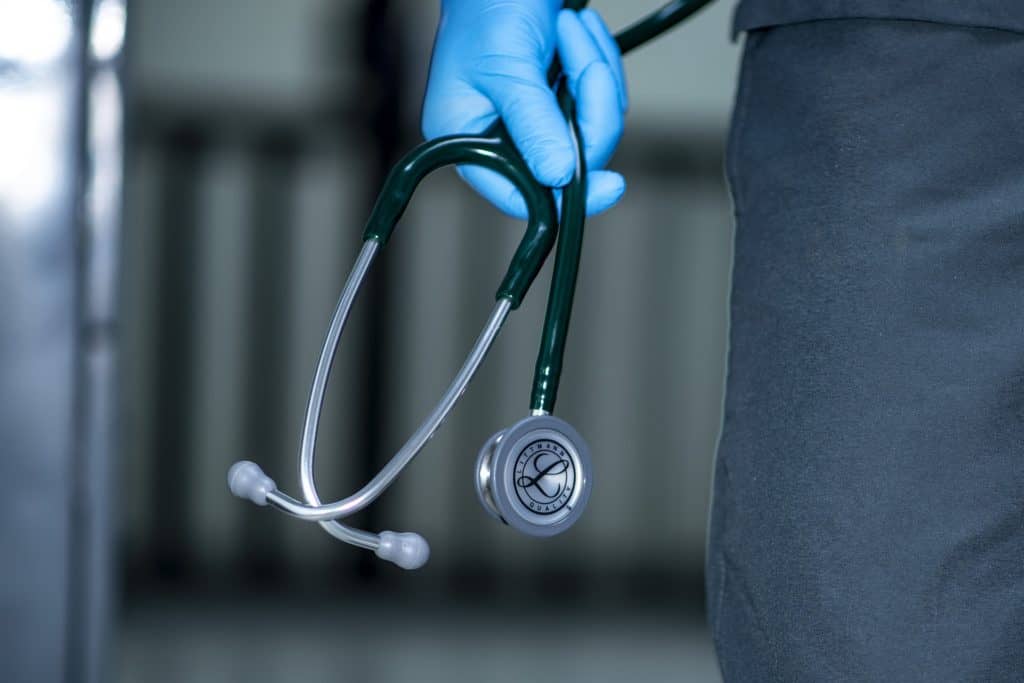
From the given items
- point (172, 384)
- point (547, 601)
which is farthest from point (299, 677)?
point (172, 384)

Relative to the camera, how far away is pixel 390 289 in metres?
2.84

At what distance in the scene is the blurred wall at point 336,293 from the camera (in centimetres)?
285

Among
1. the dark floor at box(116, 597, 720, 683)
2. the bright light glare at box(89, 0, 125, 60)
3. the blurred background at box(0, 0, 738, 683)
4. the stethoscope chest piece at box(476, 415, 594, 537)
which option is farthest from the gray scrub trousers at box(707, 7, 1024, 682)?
the blurred background at box(0, 0, 738, 683)

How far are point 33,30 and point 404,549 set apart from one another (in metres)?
0.45

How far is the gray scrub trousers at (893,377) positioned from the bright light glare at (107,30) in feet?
1.57

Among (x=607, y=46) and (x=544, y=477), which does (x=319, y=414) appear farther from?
(x=607, y=46)

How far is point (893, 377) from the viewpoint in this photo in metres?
0.57

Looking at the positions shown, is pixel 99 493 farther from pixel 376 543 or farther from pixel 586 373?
pixel 586 373

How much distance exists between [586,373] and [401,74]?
3.48 ft

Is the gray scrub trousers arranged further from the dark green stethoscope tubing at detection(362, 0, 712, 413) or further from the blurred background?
the blurred background

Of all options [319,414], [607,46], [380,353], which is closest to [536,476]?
[319,414]

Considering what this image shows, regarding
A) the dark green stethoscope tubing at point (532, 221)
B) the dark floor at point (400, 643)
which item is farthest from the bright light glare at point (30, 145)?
the dark floor at point (400, 643)

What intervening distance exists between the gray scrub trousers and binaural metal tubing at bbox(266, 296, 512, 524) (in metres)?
0.18

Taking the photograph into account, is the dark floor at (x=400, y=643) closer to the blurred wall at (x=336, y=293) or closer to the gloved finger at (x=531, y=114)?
the blurred wall at (x=336, y=293)
